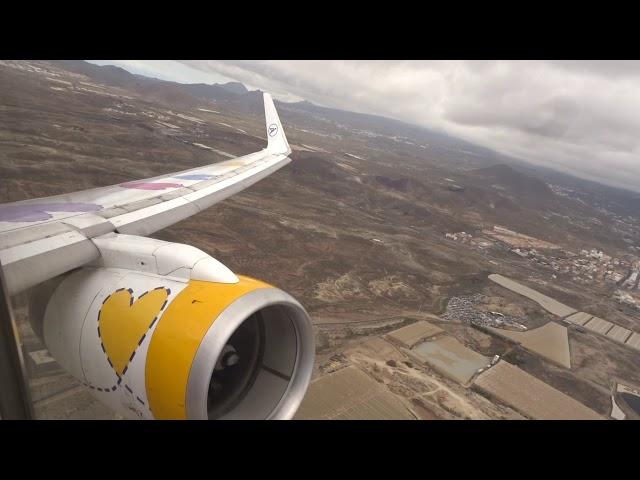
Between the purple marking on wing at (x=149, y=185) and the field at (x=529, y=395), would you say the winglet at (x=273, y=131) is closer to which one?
the purple marking on wing at (x=149, y=185)

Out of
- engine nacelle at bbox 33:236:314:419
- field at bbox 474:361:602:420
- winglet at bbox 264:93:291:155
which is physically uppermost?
winglet at bbox 264:93:291:155

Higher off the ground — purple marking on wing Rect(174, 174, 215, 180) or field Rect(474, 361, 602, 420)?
purple marking on wing Rect(174, 174, 215, 180)

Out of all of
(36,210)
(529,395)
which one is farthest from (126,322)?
(529,395)

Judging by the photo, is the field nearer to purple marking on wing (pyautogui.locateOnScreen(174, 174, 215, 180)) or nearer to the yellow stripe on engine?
purple marking on wing (pyautogui.locateOnScreen(174, 174, 215, 180))

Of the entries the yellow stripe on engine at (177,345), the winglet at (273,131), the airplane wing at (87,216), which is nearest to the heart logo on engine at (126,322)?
the yellow stripe on engine at (177,345)

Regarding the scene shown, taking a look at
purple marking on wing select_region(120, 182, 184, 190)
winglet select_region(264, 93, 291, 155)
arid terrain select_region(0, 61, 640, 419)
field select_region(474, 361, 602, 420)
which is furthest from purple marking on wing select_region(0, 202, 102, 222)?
field select_region(474, 361, 602, 420)

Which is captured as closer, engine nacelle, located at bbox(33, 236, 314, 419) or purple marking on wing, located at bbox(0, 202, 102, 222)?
engine nacelle, located at bbox(33, 236, 314, 419)
